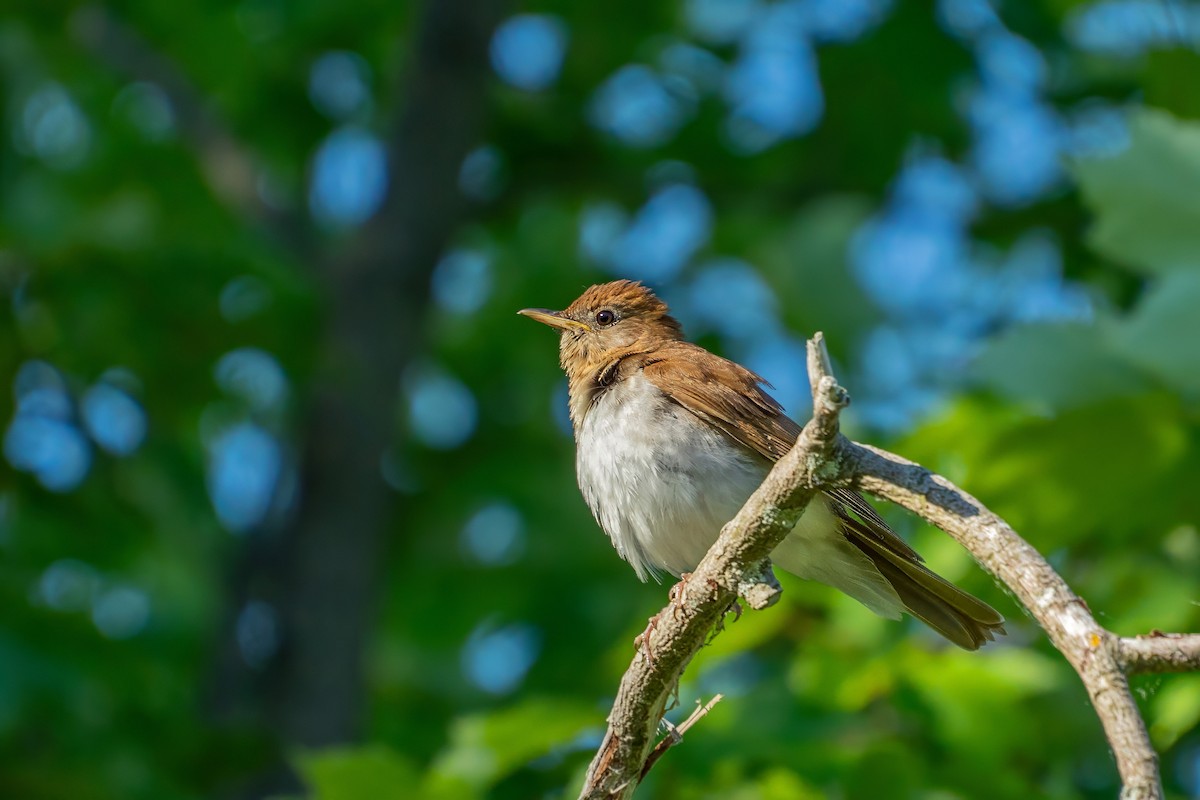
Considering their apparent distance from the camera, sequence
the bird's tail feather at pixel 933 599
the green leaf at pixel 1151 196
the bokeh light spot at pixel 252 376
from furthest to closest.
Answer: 1. the bokeh light spot at pixel 252 376
2. the bird's tail feather at pixel 933 599
3. the green leaf at pixel 1151 196

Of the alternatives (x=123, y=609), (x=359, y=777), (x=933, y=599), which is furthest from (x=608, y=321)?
(x=123, y=609)

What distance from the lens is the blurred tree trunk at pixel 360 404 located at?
8.56m

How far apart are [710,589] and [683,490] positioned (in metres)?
1.48

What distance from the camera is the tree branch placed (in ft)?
6.87

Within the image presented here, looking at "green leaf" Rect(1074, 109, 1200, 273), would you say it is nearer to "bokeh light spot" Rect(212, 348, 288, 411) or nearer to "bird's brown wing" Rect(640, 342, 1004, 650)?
"bird's brown wing" Rect(640, 342, 1004, 650)

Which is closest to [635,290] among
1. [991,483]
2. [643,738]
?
[991,483]

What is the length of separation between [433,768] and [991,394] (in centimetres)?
218

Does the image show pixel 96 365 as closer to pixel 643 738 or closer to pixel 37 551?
pixel 37 551

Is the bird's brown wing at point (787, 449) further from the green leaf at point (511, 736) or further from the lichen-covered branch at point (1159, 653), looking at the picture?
the lichen-covered branch at point (1159, 653)

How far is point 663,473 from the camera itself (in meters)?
4.49

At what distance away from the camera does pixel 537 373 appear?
418 inches

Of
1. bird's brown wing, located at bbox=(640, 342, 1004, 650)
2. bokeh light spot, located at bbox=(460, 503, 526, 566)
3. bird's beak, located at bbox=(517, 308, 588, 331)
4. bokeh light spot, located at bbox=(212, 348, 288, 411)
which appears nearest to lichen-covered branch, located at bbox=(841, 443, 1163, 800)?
bird's brown wing, located at bbox=(640, 342, 1004, 650)

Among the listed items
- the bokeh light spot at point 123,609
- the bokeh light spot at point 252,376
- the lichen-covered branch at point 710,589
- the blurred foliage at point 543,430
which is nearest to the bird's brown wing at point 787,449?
the blurred foliage at point 543,430

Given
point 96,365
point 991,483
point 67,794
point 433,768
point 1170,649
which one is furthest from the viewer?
point 96,365
